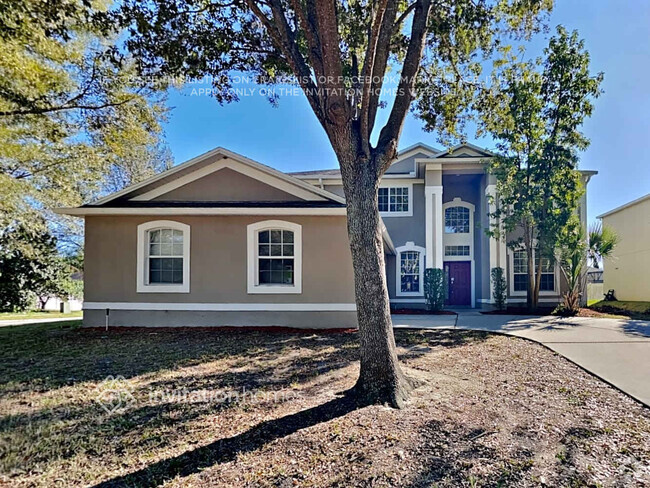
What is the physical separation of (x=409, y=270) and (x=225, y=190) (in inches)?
344

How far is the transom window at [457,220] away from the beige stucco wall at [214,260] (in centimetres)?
825

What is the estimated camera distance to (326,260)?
9.94 m

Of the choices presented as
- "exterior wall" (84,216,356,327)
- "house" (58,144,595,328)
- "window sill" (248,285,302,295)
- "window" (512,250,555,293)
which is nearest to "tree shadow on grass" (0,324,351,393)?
"house" (58,144,595,328)

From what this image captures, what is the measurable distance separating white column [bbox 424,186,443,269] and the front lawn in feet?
24.5

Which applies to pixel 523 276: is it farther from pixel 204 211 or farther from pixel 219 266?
pixel 204 211

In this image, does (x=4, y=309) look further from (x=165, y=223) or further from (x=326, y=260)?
(x=326, y=260)

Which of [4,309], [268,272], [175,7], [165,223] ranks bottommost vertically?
[4,309]

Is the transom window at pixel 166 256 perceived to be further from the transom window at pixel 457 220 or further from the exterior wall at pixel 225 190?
the transom window at pixel 457 220

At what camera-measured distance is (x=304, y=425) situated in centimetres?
395

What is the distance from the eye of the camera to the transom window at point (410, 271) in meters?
15.7

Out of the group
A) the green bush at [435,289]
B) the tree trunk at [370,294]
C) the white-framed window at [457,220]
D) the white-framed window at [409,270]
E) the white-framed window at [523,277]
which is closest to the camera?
the tree trunk at [370,294]

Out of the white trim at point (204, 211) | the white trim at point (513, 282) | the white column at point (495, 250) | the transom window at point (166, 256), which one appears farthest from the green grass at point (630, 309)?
the transom window at point (166, 256)

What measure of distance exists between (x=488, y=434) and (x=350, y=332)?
589 centimetres

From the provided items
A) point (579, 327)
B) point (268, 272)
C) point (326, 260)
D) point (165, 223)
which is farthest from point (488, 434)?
point (165, 223)
